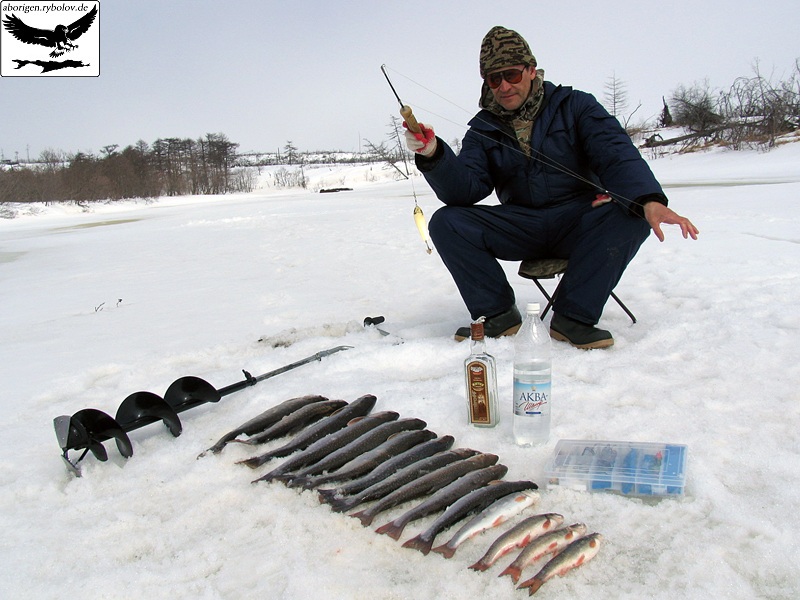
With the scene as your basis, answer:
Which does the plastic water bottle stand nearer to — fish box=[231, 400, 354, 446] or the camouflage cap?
fish box=[231, 400, 354, 446]

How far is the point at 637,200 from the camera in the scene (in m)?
3.55

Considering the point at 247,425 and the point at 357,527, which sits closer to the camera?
the point at 357,527

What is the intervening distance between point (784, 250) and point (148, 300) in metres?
6.74

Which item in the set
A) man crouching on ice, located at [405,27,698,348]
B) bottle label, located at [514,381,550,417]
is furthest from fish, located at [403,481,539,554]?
man crouching on ice, located at [405,27,698,348]

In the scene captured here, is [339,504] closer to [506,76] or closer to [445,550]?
[445,550]

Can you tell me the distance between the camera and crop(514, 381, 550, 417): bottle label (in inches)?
103

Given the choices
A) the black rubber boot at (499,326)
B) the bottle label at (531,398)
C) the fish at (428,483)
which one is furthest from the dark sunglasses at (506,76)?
the fish at (428,483)

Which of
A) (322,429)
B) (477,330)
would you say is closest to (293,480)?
(322,429)

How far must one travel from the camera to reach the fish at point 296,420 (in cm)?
292

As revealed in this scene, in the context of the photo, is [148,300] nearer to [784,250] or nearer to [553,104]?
[553,104]

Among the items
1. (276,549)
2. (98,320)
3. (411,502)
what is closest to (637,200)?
(411,502)

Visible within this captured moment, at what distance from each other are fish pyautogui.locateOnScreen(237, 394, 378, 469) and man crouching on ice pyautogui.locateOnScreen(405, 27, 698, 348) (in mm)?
1274

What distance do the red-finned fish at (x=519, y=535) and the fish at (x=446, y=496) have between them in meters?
0.27

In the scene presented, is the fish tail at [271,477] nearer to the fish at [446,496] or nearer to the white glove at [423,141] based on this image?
the fish at [446,496]
